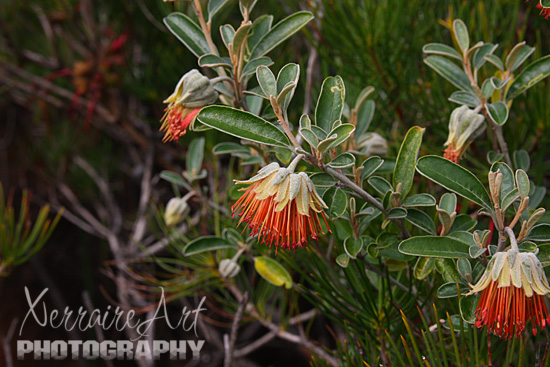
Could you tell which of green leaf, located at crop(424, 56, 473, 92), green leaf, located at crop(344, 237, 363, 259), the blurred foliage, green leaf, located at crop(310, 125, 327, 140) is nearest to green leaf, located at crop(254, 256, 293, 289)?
the blurred foliage

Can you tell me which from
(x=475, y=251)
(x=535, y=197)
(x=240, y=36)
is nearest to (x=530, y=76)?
(x=535, y=197)

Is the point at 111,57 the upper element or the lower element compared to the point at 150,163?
upper

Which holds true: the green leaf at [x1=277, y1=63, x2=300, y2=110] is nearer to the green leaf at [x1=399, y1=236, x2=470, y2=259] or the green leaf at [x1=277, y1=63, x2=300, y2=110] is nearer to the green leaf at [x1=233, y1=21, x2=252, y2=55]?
the green leaf at [x1=233, y1=21, x2=252, y2=55]

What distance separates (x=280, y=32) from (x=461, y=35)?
0.24 meters

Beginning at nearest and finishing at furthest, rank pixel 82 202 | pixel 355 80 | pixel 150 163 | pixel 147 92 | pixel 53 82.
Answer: pixel 355 80 → pixel 147 92 → pixel 150 163 → pixel 53 82 → pixel 82 202

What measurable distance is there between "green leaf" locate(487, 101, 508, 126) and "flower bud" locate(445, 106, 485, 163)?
1 cm

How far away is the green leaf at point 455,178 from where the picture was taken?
458 mm

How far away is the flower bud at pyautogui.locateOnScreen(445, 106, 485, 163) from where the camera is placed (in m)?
0.55

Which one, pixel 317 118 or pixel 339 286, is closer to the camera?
pixel 317 118

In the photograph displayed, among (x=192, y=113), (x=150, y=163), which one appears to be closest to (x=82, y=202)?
(x=150, y=163)

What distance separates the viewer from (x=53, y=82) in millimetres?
1440

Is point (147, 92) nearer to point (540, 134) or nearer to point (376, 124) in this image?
point (376, 124)

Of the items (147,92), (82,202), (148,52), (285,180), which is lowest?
(82,202)

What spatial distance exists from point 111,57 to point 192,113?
2.84ft
